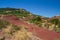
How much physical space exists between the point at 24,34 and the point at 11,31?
11.1 ft

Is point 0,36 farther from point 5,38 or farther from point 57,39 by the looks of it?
point 57,39

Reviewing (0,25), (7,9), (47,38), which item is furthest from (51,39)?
(7,9)

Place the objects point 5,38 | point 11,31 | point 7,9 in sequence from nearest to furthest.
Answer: point 5,38, point 11,31, point 7,9

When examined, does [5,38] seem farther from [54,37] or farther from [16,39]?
[54,37]

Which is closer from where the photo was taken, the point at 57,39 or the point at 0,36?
the point at 0,36

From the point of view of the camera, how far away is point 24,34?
2059 centimetres

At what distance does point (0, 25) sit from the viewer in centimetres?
2778

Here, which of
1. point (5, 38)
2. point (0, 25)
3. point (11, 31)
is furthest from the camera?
point (0, 25)

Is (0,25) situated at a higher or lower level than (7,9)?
higher

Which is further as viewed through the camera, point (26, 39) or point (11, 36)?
point (11, 36)

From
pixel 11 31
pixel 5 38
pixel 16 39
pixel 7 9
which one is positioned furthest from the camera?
pixel 7 9

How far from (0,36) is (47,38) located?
15.7 ft

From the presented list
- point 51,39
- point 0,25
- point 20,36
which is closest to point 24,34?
point 20,36

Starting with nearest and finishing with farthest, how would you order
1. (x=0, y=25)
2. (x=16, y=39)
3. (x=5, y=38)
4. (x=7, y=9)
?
(x=16, y=39) < (x=5, y=38) < (x=0, y=25) < (x=7, y=9)
